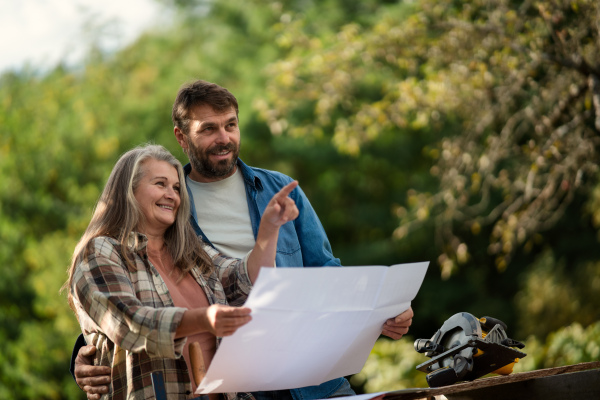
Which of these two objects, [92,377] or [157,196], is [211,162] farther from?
[92,377]

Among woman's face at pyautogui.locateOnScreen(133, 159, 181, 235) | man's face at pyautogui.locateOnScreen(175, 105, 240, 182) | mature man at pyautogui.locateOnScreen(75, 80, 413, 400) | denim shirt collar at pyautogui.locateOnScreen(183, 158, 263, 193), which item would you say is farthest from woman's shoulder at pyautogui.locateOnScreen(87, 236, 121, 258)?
denim shirt collar at pyautogui.locateOnScreen(183, 158, 263, 193)

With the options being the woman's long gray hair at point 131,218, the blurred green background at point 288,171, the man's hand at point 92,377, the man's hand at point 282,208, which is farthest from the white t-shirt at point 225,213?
the blurred green background at point 288,171

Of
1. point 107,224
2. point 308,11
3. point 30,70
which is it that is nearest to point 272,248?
point 107,224

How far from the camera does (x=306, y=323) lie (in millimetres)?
1601

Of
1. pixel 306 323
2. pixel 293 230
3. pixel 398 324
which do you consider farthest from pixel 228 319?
pixel 293 230

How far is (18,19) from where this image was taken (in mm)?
14453

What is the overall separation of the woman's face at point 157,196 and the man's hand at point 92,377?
363 mm

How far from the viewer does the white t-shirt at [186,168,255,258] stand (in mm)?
2408

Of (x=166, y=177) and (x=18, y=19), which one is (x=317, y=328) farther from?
(x=18, y=19)

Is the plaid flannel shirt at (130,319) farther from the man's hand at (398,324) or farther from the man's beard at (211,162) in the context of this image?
the man's beard at (211,162)

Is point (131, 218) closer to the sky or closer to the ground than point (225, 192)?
closer to the ground

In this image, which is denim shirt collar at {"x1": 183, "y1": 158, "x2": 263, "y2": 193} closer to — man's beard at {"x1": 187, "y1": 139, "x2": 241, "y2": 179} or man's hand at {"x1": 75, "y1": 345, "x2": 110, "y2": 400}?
man's beard at {"x1": 187, "y1": 139, "x2": 241, "y2": 179}

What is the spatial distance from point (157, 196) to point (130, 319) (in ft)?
1.48

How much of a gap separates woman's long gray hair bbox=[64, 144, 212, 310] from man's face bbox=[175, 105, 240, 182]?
0.34m
